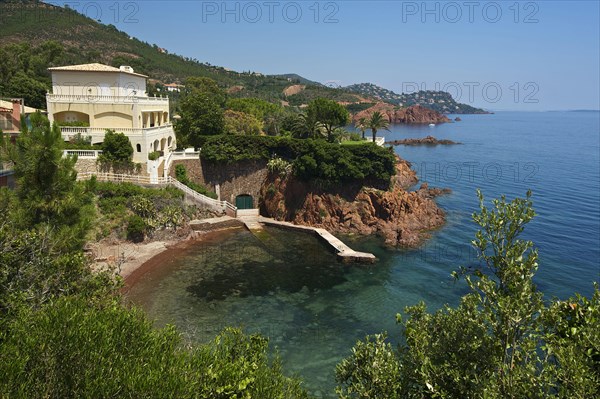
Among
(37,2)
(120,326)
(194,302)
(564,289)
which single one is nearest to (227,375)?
(120,326)

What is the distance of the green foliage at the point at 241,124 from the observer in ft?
173

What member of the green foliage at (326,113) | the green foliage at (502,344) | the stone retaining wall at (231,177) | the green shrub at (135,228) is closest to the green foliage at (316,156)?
the stone retaining wall at (231,177)

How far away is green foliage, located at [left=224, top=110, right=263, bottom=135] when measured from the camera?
173 feet

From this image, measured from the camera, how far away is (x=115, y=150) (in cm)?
3919

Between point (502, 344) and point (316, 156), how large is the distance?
3656 cm

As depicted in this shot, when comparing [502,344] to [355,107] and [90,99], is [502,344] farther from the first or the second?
[355,107]

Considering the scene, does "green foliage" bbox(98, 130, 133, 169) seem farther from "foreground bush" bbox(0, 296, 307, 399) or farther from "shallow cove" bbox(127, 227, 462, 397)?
"foreground bush" bbox(0, 296, 307, 399)

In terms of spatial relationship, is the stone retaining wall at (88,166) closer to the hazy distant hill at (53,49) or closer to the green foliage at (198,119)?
the green foliage at (198,119)

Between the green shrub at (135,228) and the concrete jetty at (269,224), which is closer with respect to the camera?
the green shrub at (135,228)

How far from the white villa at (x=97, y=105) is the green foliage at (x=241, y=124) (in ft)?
37.9

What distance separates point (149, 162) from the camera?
136 ft

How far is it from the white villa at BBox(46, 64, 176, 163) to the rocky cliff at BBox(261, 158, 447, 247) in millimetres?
15462

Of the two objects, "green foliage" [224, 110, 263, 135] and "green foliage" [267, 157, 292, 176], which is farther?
"green foliage" [224, 110, 263, 135]

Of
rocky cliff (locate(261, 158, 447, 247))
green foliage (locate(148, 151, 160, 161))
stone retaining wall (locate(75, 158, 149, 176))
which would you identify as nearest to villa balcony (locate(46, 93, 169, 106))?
green foliage (locate(148, 151, 160, 161))
